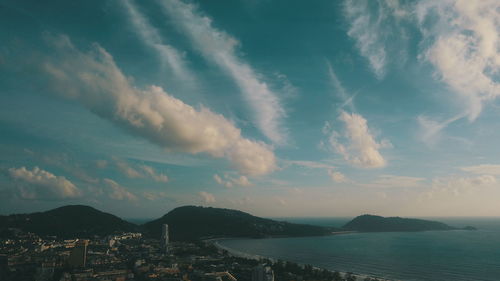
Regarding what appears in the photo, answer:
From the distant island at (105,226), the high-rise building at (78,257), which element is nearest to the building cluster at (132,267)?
the high-rise building at (78,257)

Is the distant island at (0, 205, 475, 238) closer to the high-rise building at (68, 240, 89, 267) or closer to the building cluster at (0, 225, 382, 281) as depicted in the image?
the building cluster at (0, 225, 382, 281)

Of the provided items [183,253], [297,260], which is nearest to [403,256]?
[297,260]

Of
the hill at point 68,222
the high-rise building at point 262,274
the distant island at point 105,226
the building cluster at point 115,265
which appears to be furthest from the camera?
the distant island at point 105,226

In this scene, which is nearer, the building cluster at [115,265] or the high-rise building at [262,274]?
the high-rise building at [262,274]

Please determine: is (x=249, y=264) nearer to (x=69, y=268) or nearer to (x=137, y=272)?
(x=137, y=272)

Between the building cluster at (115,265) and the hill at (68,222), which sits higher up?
the hill at (68,222)

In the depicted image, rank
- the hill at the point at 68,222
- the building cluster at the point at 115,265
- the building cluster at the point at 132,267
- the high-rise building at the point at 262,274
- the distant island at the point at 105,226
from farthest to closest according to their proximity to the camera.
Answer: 1. the distant island at the point at 105,226
2. the hill at the point at 68,222
3. the building cluster at the point at 115,265
4. the building cluster at the point at 132,267
5. the high-rise building at the point at 262,274

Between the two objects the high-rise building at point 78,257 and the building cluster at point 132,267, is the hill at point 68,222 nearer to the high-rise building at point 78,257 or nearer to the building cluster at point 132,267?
the building cluster at point 132,267

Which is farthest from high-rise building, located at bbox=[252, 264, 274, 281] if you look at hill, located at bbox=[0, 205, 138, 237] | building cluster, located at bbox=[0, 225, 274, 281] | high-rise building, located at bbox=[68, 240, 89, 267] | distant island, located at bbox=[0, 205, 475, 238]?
hill, located at bbox=[0, 205, 138, 237]
